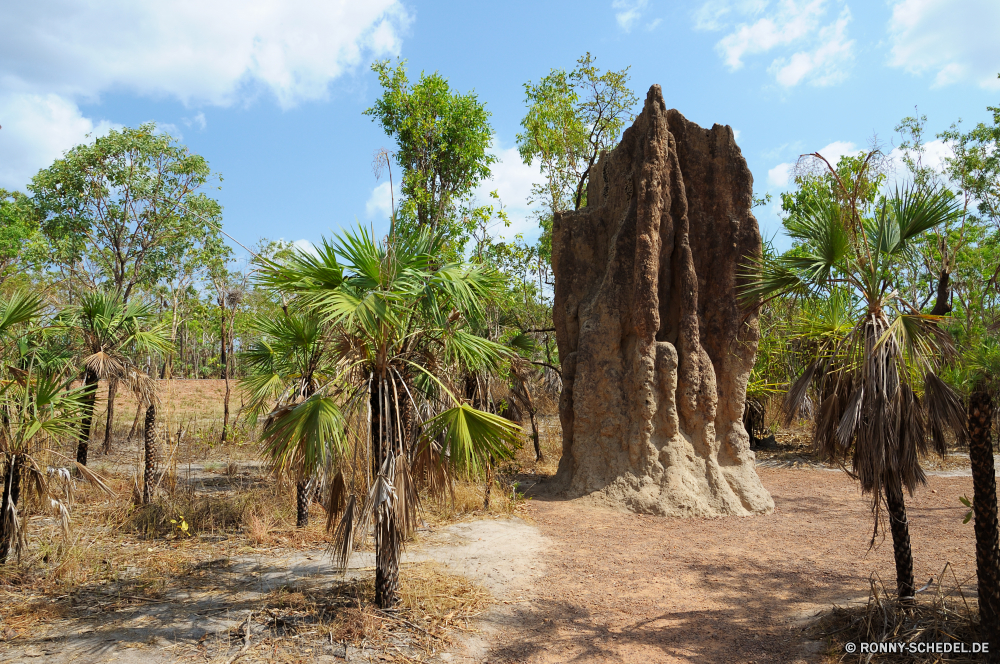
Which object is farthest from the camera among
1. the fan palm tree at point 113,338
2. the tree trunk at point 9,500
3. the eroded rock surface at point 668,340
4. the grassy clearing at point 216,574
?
the eroded rock surface at point 668,340

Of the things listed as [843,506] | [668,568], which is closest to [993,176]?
[843,506]

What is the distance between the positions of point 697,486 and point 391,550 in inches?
240

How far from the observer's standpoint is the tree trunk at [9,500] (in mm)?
6594

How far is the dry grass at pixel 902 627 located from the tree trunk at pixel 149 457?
8976mm

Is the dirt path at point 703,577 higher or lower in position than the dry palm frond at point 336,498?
lower

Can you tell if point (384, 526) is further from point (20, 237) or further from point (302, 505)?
point (20, 237)

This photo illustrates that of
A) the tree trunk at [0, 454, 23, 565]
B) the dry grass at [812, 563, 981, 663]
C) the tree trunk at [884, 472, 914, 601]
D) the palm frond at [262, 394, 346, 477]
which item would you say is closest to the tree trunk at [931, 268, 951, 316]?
the tree trunk at [884, 472, 914, 601]

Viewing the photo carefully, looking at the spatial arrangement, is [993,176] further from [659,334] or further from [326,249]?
[326,249]

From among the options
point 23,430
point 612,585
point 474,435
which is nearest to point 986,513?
point 612,585

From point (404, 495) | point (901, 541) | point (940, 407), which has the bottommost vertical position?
point (901, 541)

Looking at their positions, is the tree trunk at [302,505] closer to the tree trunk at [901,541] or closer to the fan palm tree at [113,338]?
the fan palm tree at [113,338]

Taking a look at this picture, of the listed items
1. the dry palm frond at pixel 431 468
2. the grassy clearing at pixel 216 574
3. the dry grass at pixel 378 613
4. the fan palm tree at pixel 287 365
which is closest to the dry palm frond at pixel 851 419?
the grassy clearing at pixel 216 574

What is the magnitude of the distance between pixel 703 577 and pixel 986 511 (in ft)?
10.8

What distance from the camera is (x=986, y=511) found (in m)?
4.66
